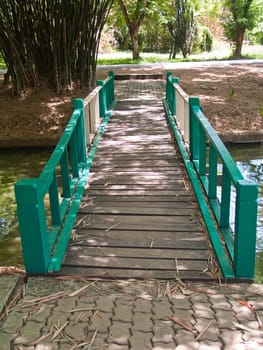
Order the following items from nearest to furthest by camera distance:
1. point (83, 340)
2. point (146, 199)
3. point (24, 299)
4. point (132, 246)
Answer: point (83, 340), point (24, 299), point (132, 246), point (146, 199)

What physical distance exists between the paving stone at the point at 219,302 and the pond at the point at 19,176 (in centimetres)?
110

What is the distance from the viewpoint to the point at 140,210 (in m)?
4.02

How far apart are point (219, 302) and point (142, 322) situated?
1.66 ft

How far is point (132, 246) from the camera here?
11.0 ft

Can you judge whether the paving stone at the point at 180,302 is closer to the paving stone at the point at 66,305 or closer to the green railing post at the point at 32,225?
the paving stone at the point at 66,305

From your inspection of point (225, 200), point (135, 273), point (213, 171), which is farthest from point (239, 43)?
point (135, 273)

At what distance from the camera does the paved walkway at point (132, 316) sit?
7.41 ft

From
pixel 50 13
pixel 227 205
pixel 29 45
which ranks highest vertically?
pixel 50 13

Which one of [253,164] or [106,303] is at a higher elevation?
[106,303]

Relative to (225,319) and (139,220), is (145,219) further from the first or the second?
(225,319)

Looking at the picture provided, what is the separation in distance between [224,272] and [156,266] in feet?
1.59

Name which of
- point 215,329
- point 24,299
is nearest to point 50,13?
point 24,299

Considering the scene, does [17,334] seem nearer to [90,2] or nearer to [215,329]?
[215,329]

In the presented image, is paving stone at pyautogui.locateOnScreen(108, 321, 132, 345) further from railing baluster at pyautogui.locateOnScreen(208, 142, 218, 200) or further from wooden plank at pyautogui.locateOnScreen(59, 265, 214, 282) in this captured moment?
railing baluster at pyautogui.locateOnScreen(208, 142, 218, 200)
